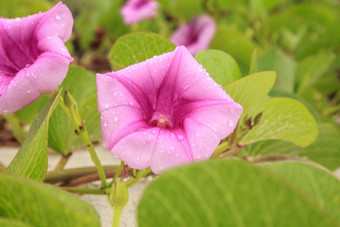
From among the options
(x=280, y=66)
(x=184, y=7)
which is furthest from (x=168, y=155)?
(x=184, y=7)

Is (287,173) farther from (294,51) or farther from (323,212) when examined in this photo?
(294,51)

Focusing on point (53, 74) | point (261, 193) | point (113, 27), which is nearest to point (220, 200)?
point (261, 193)

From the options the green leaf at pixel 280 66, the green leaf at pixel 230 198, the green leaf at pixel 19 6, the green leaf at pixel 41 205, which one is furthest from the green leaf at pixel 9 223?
the green leaf at pixel 19 6

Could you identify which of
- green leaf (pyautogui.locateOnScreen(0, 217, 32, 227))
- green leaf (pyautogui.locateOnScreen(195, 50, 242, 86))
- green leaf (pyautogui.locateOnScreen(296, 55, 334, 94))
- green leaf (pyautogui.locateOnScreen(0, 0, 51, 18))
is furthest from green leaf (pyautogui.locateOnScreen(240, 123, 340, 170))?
green leaf (pyautogui.locateOnScreen(0, 0, 51, 18))

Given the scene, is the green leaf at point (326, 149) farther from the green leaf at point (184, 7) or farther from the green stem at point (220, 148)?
the green leaf at point (184, 7)

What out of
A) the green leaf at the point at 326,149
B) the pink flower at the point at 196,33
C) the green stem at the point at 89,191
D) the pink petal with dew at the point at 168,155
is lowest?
the green leaf at the point at 326,149

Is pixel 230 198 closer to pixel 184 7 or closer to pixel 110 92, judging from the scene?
pixel 110 92
